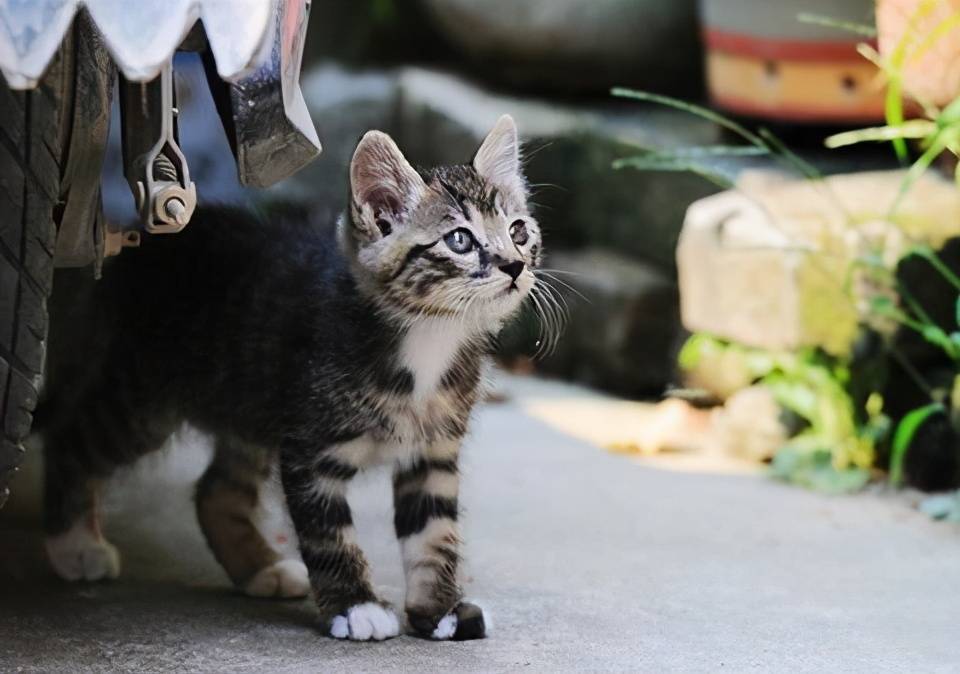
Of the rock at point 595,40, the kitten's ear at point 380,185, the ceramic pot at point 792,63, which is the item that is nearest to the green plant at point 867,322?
the ceramic pot at point 792,63

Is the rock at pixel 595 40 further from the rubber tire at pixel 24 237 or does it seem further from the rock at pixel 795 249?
the rubber tire at pixel 24 237

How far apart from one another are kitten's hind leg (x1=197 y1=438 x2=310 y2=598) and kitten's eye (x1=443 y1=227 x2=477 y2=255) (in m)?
0.68

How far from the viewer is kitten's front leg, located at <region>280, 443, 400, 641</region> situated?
9.69ft

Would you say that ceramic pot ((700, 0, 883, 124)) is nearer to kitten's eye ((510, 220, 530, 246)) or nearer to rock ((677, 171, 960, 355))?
rock ((677, 171, 960, 355))

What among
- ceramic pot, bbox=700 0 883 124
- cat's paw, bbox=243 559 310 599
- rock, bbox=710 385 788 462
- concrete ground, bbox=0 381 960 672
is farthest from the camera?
ceramic pot, bbox=700 0 883 124

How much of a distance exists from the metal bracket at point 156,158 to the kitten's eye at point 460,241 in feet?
2.21

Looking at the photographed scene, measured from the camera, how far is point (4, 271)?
7.40ft

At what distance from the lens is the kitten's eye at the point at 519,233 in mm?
3023

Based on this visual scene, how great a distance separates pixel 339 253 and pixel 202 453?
1.88 meters

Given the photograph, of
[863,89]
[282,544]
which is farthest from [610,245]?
[282,544]

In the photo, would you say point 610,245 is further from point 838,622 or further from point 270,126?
point 270,126

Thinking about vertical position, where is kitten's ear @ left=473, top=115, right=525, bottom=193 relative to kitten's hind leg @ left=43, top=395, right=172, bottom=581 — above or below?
above

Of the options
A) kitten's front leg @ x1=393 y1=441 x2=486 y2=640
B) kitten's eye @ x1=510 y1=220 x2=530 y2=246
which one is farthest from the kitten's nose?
kitten's front leg @ x1=393 y1=441 x2=486 y2=640

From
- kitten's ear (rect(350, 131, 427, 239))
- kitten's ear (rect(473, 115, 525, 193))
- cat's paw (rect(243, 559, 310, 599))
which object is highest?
kitten's ear (rect(473, 115, 525, 193))
